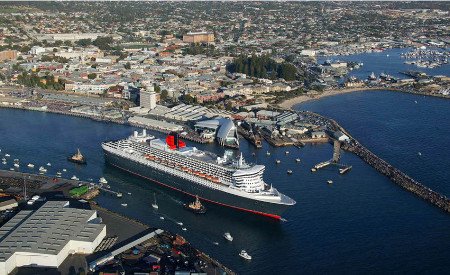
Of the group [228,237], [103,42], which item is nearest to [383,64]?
[103,42]

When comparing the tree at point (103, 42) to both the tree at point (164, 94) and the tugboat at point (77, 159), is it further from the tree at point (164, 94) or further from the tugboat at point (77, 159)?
the tugboat at point (77, 159)

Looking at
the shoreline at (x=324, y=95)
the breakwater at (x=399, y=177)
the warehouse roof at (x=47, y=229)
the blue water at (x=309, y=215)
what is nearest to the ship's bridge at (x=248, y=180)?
the blue water at (x=309, y=215)

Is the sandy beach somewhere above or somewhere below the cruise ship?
below

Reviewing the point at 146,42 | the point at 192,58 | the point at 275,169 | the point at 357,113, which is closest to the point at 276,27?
the point at 146,42

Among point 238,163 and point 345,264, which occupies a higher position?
point 238,163

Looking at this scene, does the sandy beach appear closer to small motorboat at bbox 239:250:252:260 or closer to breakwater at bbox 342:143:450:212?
breakwater at bbox 342:143:450:212

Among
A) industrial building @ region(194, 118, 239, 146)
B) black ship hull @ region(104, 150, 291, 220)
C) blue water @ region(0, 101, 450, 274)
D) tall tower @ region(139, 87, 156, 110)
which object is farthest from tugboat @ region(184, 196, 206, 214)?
tall tower @ region(139, 87, 156, 110)

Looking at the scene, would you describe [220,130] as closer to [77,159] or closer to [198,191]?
[77,159]

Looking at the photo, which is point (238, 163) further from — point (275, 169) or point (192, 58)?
point (192, 58)
